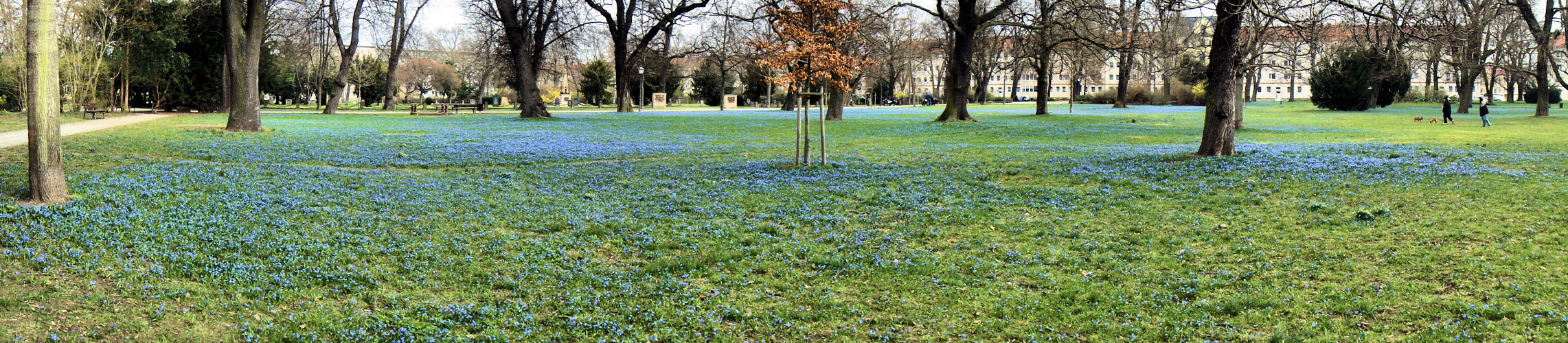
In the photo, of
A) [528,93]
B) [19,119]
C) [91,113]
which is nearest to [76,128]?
[19,119]

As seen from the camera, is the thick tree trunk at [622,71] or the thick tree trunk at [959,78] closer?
the thick tree trunk at [959,78]

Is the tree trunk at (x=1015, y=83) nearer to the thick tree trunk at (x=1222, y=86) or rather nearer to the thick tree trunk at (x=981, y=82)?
the thick tree trunk at (x=981, y=82)

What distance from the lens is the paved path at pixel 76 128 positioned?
15.6m

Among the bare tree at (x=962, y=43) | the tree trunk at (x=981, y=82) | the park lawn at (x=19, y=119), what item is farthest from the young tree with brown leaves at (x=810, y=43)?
the tree trunk at (x=981, y=82)

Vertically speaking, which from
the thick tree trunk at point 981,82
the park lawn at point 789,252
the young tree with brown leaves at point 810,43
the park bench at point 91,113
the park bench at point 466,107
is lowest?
the park lawn at point 789,252

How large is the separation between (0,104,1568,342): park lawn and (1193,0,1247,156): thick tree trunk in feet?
3.45

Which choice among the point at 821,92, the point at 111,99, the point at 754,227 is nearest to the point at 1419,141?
the point at 821,92

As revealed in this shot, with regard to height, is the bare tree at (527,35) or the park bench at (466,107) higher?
the bare tree at (527,35)

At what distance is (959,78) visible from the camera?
3123cm

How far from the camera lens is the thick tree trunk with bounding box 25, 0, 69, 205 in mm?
7859

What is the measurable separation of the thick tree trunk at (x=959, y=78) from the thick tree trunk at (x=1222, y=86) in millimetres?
15882

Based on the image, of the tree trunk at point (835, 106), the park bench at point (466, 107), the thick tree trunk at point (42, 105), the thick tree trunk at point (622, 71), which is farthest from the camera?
the park bench at point (466, 107)

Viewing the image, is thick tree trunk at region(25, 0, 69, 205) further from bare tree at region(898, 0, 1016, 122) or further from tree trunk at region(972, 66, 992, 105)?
tree trunk at region(972, 66, 992, 105)

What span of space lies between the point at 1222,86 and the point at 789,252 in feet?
33.0
